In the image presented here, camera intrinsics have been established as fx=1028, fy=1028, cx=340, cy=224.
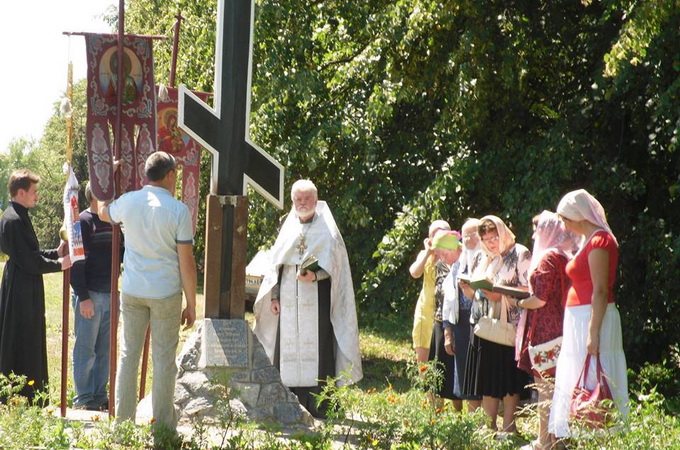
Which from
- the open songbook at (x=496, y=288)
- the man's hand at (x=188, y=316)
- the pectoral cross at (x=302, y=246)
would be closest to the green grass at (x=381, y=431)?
the man's hand at (x=188, y=316)

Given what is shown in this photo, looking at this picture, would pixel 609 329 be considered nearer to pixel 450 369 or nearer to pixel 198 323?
pixel 450 369

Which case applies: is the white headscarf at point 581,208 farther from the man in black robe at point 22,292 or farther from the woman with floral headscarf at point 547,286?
the man in black robe at point 22,292

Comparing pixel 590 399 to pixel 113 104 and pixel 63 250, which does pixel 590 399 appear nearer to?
pixel 113 104

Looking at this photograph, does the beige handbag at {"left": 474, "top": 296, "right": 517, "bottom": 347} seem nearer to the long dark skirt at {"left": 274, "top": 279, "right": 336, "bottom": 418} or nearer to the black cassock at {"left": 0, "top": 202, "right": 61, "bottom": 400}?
the long dark skirt at {"left": 274, "top": 279, "right": 336, "bottom": 418}

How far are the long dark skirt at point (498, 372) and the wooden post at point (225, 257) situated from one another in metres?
1.89

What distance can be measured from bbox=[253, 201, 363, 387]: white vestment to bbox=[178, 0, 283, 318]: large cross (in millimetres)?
1316

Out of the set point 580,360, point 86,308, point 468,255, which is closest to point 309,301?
point 468,255

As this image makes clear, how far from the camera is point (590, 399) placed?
592 centimetres

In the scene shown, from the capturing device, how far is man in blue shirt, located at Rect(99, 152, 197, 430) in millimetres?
6137

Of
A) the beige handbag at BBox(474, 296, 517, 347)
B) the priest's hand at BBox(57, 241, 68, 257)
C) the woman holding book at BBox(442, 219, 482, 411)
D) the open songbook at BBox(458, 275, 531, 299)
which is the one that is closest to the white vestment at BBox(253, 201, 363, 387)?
the woman holding book at BBox(442, 219, 482, 411)

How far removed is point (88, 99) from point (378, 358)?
7.94m

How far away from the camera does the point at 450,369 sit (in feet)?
26.6

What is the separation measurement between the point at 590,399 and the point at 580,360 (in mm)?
236

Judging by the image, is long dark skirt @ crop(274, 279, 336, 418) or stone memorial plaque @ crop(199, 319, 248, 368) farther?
long dark skirt @ crop(274, 279, 336, 418)
